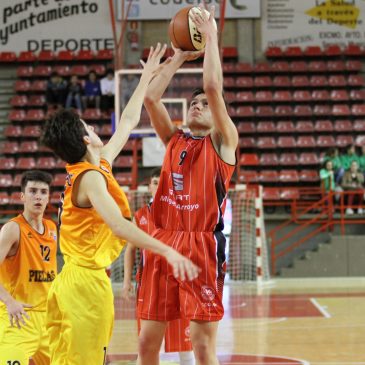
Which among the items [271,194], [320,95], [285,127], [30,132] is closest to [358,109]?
[320,95]

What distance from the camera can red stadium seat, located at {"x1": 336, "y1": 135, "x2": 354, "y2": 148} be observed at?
18.6m

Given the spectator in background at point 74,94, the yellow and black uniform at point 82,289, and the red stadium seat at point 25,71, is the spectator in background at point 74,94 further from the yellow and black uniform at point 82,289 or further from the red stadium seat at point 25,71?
the yellow and black uniform at point 82,289

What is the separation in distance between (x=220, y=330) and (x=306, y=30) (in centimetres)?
1265

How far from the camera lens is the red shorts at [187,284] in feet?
→ 14.9

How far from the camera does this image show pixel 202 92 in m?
4.86

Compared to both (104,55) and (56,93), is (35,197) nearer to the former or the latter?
(56,93)

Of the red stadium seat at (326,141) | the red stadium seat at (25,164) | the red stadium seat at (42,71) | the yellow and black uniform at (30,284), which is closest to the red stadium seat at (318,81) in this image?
the red stadium seat at (326,141)

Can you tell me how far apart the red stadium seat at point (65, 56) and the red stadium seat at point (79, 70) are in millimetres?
316

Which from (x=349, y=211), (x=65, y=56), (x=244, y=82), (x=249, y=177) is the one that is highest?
(x=65, y=56)

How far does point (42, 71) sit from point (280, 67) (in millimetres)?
5374

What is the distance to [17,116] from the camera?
19.8 metres

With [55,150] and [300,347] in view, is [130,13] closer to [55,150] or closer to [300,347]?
[300,347]

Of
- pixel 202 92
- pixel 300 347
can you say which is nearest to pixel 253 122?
pixel 300 347

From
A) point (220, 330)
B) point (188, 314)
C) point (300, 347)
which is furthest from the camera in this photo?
point (220, 330)
